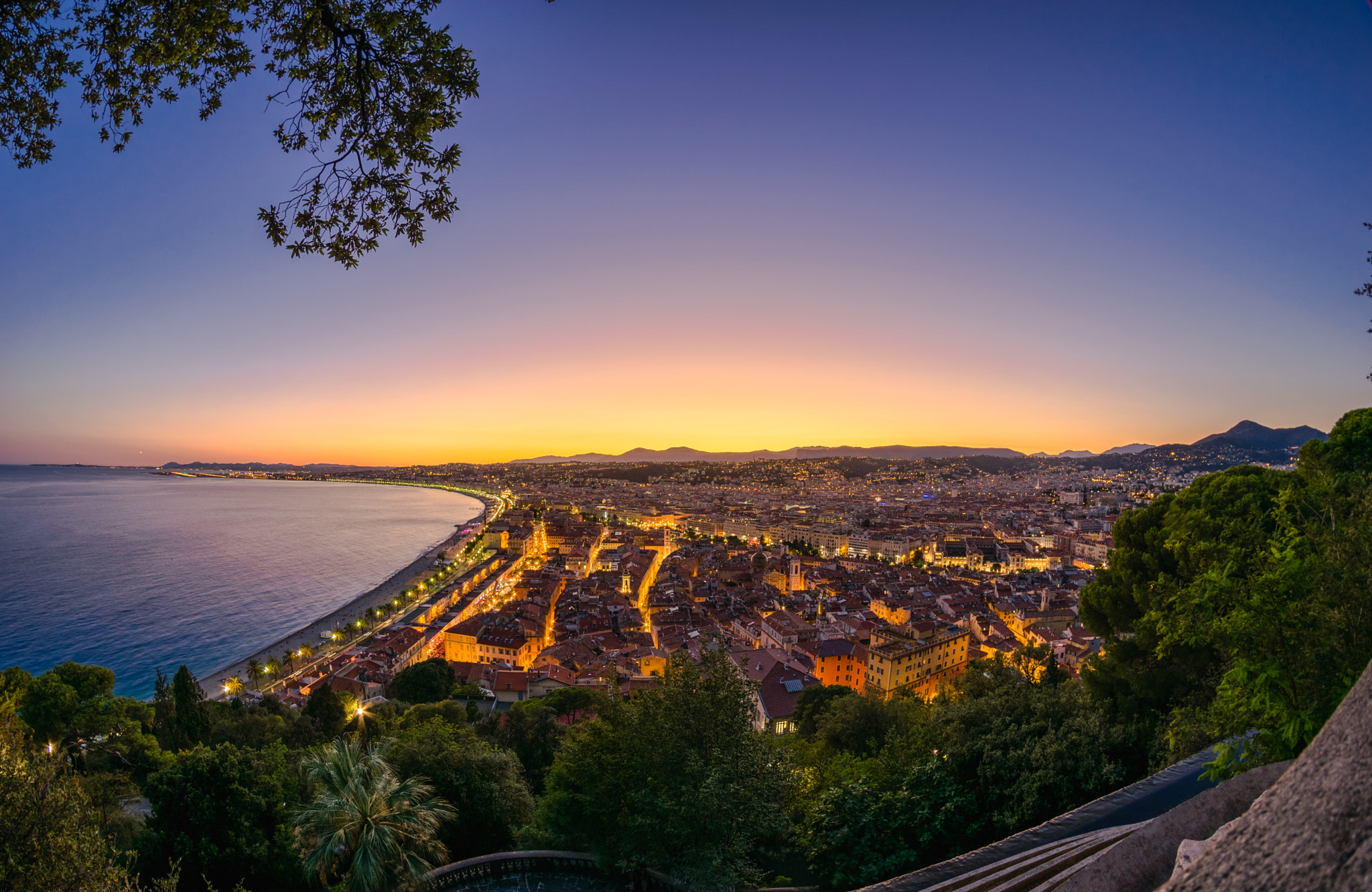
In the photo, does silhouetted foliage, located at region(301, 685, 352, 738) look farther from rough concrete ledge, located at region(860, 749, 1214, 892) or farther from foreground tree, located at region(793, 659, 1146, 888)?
rough concrete ledge, located at region(860, 749, 1214, 892)

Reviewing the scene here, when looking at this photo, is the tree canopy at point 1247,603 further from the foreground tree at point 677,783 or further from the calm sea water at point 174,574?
the calm sea water at point 174,574

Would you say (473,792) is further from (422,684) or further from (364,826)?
(422,684)

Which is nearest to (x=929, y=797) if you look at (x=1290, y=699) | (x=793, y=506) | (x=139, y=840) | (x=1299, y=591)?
(x=1290, y=699)

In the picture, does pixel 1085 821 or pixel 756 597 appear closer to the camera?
pixel 1085 821

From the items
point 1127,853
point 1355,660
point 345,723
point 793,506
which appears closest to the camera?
point 1127,853

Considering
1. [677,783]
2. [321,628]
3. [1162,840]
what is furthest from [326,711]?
[1162,840]

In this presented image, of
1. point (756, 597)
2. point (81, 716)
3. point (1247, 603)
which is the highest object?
point (1247, 603)

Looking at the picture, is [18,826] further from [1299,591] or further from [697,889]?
[1299,591]
